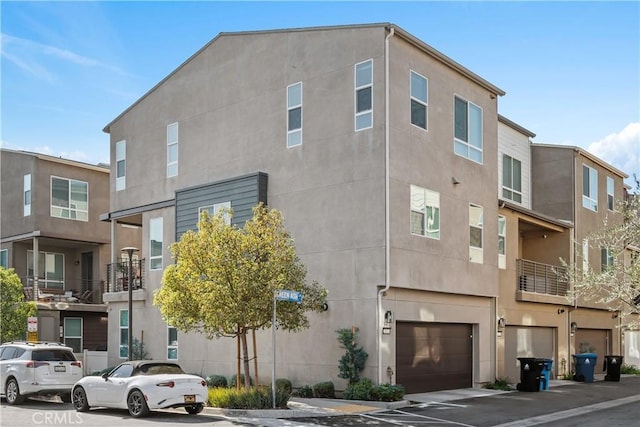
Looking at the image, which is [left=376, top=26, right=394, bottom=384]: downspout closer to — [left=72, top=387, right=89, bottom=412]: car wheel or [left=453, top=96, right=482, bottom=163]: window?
[left=453, top=96, right=482, bottom=163]: window

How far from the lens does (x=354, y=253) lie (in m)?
20.1

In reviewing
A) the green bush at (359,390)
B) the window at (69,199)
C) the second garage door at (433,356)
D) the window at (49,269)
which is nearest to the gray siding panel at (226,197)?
the second garage door at (433,356)

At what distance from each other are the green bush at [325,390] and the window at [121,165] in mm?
12941

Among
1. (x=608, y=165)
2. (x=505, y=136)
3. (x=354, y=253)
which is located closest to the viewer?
(x=354, y=253)

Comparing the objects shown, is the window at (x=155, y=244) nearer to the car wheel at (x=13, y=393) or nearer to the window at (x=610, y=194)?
the car wheel at (x=13, y=393)

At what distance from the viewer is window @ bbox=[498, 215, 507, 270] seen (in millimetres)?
25628

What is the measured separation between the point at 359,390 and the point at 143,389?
18.8 feet

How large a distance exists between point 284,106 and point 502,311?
10.3m

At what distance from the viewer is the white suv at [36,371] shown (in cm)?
1867

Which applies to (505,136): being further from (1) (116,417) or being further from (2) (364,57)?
(1) (116,417)

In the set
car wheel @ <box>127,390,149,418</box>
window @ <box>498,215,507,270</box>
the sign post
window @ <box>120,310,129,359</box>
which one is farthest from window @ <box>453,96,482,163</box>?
window @ <box>120,310,129,359</box>

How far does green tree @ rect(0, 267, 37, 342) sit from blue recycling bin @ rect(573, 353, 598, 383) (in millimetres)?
21872

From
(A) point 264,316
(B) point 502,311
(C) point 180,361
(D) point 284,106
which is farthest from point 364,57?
(C) point 180,361

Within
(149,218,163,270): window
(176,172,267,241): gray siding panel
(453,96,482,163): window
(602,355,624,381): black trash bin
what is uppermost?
(453,96,482,163): window
